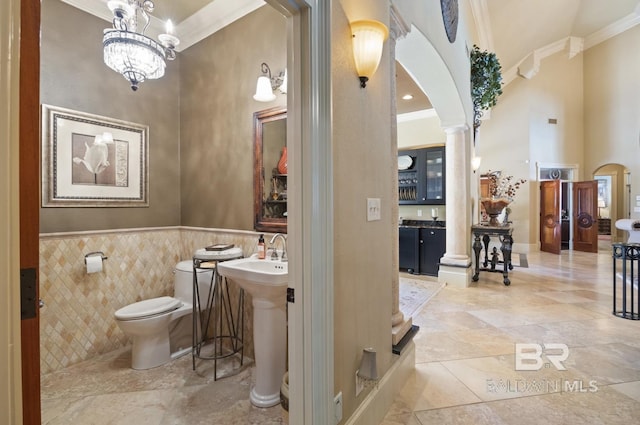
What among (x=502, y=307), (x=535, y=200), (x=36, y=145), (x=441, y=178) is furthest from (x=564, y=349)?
(x=535, y=200)

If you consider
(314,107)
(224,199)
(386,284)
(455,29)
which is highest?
(455,29)

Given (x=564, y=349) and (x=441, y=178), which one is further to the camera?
(x=441, y=178)

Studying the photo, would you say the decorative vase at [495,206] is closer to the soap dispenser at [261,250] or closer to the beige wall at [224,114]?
the beige wall at [224,114]

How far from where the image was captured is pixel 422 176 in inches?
235

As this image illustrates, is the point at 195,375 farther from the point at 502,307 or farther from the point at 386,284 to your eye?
the point at 502,307

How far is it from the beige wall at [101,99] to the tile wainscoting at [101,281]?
0.14 m

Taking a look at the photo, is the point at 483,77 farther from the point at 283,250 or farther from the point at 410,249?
the point at 283,250

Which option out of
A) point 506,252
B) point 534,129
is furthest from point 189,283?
point 534,129

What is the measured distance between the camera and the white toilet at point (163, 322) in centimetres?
224

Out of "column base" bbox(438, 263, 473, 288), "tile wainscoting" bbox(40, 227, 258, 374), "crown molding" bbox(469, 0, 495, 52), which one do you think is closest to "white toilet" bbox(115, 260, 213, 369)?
"tile wainscoting" bbox(40, 227, 258, 374)

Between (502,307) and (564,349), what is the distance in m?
1.06

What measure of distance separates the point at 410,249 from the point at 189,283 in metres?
3.99

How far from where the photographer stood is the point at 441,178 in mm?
5777

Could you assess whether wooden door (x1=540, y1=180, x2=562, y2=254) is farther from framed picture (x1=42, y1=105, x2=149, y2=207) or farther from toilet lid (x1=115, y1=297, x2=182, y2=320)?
framed picture (x1=42, y1=105, x2=149, y2=207)
